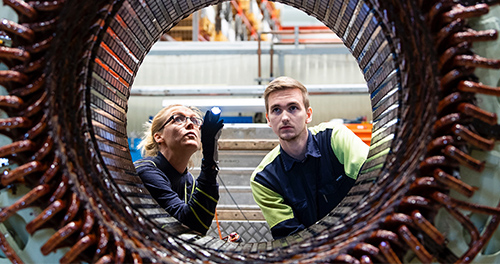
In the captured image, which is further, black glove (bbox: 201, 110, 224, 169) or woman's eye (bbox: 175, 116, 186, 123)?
woman's eye (bbox: 175, 116, 186, 123)

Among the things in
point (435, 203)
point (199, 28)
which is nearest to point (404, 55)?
point (435, 203)

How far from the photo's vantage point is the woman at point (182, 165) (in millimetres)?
1963

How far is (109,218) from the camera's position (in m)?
0.85

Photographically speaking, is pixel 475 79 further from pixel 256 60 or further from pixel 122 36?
pixel 256 60

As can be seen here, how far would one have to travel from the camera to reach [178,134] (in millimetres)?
2357

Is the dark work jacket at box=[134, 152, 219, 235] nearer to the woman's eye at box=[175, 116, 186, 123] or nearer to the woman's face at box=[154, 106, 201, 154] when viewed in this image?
the woman's face at box=[154, 106, 201, 154]

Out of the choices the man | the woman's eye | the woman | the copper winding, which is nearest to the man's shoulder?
the man

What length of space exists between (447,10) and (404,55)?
116 mm

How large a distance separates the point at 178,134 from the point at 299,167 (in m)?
0.67

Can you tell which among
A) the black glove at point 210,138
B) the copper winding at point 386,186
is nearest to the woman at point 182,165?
the black glove at point 210,138

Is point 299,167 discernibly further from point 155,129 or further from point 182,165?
point 155,129

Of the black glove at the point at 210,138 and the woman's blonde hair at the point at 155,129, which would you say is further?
the woman's blonde hair at the point at 155,129

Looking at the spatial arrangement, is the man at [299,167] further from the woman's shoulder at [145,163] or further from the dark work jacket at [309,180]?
the woman's shoulder at [145,163]

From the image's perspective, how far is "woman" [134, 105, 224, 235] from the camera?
6.44 feet
